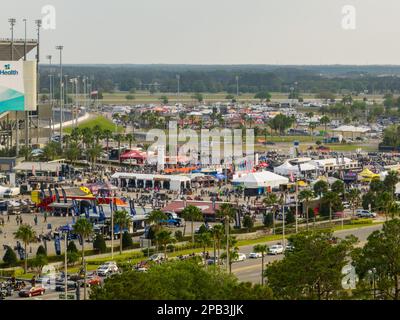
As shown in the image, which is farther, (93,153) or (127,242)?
(93,153)

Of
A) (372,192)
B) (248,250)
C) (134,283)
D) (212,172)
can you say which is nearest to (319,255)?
(134,283)

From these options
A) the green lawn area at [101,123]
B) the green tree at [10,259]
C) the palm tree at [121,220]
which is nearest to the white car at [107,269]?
the green tree at [10,259]

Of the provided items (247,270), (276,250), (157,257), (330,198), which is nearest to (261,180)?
(330,198)

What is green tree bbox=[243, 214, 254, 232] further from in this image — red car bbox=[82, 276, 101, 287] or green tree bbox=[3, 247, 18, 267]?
red car bbox=[82, 276, 101, 287]

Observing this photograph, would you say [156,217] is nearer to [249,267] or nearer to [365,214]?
[249,267]

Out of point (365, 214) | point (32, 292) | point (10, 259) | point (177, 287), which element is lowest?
point (365, 214)

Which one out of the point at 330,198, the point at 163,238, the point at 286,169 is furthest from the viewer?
the point at 286,169

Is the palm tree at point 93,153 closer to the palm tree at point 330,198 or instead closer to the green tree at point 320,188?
the green tree at point 320,188
